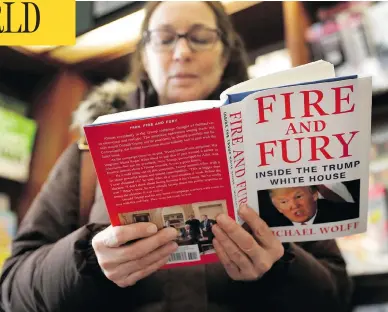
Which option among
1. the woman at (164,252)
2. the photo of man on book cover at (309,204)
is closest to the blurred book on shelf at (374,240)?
the woman at (164,252)

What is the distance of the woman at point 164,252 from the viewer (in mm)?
489

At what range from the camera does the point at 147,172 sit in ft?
1.44

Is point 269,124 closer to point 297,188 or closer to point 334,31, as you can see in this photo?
point 297,188

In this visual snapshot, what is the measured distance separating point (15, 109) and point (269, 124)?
0.51m

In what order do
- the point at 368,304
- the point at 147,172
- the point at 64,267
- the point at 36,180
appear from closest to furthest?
the point at 147,172 → the point at 64,267 → the point at 36,180 → the point at 368,304

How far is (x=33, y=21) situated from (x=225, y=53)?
31 cm

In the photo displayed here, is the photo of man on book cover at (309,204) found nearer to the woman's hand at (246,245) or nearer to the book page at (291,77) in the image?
the woman's hand at (246,245)

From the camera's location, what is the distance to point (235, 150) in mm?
454

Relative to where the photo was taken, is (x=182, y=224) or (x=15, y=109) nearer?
(x=182, y=224)

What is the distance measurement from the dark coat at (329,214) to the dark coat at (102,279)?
0.08 m

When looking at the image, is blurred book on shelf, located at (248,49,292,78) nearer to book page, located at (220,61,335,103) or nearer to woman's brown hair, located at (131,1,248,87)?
woman's brown hair, located at (131,1,248,87)

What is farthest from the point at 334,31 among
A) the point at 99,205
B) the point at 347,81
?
the point at 99,205

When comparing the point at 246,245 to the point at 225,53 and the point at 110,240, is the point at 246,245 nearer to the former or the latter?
the point at 110,240

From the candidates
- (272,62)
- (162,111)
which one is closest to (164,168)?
(162,111)
